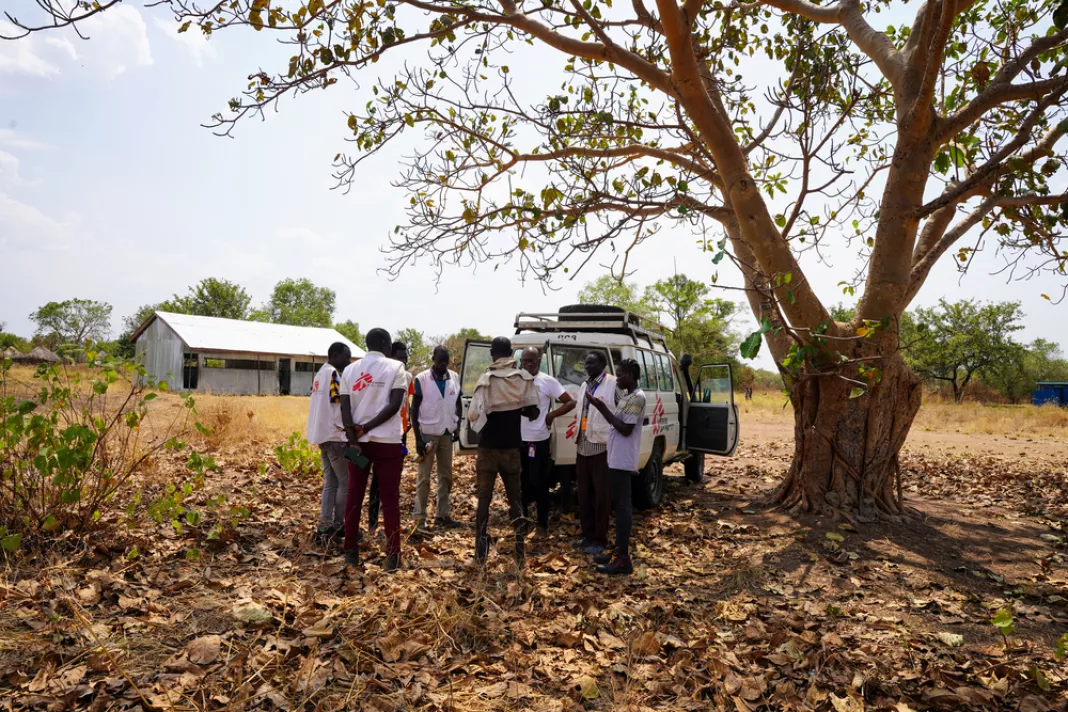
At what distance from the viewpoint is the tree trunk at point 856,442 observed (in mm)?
7551

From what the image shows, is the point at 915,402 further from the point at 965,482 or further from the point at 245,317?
the point at 245,317

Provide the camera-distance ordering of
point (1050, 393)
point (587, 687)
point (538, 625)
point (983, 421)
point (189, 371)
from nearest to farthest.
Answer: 1. point (587, 687)
2. point (538, 625)
3. point (983, 421)
4. point (189, 371)
5. point (1050, 393)

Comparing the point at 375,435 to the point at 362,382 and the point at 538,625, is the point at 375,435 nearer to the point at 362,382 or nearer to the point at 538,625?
the point at 362,382

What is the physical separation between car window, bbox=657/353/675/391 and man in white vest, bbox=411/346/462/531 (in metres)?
2.91

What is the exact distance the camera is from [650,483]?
8.20m

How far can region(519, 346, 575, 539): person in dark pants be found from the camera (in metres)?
6.61

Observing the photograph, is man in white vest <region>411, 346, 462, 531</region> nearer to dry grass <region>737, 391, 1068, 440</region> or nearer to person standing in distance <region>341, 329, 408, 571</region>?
person standing in distance <region>341, 329, 408, 571</region>

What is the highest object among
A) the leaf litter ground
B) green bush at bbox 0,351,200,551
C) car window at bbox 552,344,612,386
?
car window at bbox 552,344,612,386

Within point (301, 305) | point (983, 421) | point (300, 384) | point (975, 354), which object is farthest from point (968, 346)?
point (301, 305)

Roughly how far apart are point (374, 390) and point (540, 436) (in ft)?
6.81

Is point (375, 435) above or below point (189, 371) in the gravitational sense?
below

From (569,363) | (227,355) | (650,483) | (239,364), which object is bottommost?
(650,483)

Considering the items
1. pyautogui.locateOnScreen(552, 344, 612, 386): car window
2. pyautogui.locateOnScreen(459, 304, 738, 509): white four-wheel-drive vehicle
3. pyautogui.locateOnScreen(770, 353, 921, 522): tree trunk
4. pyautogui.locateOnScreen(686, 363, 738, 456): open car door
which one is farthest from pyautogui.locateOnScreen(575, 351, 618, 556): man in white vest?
pyautogui.locateOnScreen(686, 363, 738, 456): open car door

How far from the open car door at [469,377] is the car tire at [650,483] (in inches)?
78.9
